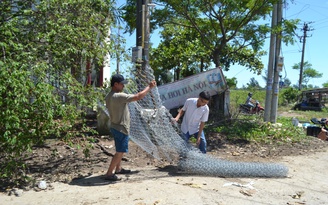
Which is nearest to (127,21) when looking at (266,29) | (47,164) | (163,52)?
(163,52)

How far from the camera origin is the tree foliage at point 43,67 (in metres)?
3.90

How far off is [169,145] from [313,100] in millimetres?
23836

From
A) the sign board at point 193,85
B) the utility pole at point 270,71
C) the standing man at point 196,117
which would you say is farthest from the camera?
the utility pole at point 270,71

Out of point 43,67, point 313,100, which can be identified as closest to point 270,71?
point 43,67

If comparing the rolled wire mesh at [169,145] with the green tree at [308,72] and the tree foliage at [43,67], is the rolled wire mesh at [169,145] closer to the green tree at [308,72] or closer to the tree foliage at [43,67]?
the tree foliage at [43,67]

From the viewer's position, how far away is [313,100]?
26.2 metres

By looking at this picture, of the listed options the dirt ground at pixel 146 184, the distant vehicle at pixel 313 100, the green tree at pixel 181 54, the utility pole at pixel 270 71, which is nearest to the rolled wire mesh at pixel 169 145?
the dirt ground at pixel 146 184

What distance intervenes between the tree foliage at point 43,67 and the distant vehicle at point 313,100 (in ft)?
75.0

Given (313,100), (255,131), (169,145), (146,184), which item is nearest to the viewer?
(146,184)

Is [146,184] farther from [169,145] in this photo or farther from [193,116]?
[193,116]

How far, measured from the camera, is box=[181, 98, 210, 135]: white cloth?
5.50m

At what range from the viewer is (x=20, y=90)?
3.83 metres

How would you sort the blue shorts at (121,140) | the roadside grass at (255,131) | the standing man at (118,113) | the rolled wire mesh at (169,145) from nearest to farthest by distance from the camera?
the standing man at (118,113) → the blue shorts at (121,140) → the rolled wire mesh at (169,145) → the roadside grass at (255,131)

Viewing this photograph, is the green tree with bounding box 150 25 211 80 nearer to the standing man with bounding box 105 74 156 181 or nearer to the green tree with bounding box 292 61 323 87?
the standing man with bounding box 105 74 156 181
